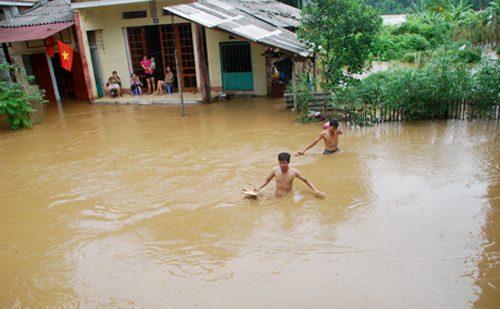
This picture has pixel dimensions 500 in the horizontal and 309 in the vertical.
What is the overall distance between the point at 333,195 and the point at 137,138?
242 inches

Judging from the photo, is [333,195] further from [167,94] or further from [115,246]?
[167,94]

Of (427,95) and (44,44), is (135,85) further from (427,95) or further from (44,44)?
(427,95)

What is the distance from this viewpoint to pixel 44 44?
1595 cm

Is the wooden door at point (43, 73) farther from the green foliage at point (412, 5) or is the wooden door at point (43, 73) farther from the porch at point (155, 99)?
the green foliage at point (412, 5)

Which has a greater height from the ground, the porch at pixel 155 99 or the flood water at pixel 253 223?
the porch at pixel 155 99

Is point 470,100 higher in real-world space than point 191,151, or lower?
higher

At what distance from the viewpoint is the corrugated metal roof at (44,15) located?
1478 centimetres

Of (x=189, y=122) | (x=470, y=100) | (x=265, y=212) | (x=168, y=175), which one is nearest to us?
(x=265, y=212)

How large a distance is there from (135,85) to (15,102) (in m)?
5.62

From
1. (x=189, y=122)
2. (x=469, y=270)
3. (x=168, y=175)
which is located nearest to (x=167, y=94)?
(x=189, y=122)

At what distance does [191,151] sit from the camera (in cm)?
888

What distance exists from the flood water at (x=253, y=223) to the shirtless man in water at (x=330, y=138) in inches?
7.2

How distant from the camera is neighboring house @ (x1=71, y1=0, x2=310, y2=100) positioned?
1407 centimetres

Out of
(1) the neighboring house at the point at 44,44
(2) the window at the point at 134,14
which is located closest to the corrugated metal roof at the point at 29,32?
(1) the neighboring house at the point at 44,44
